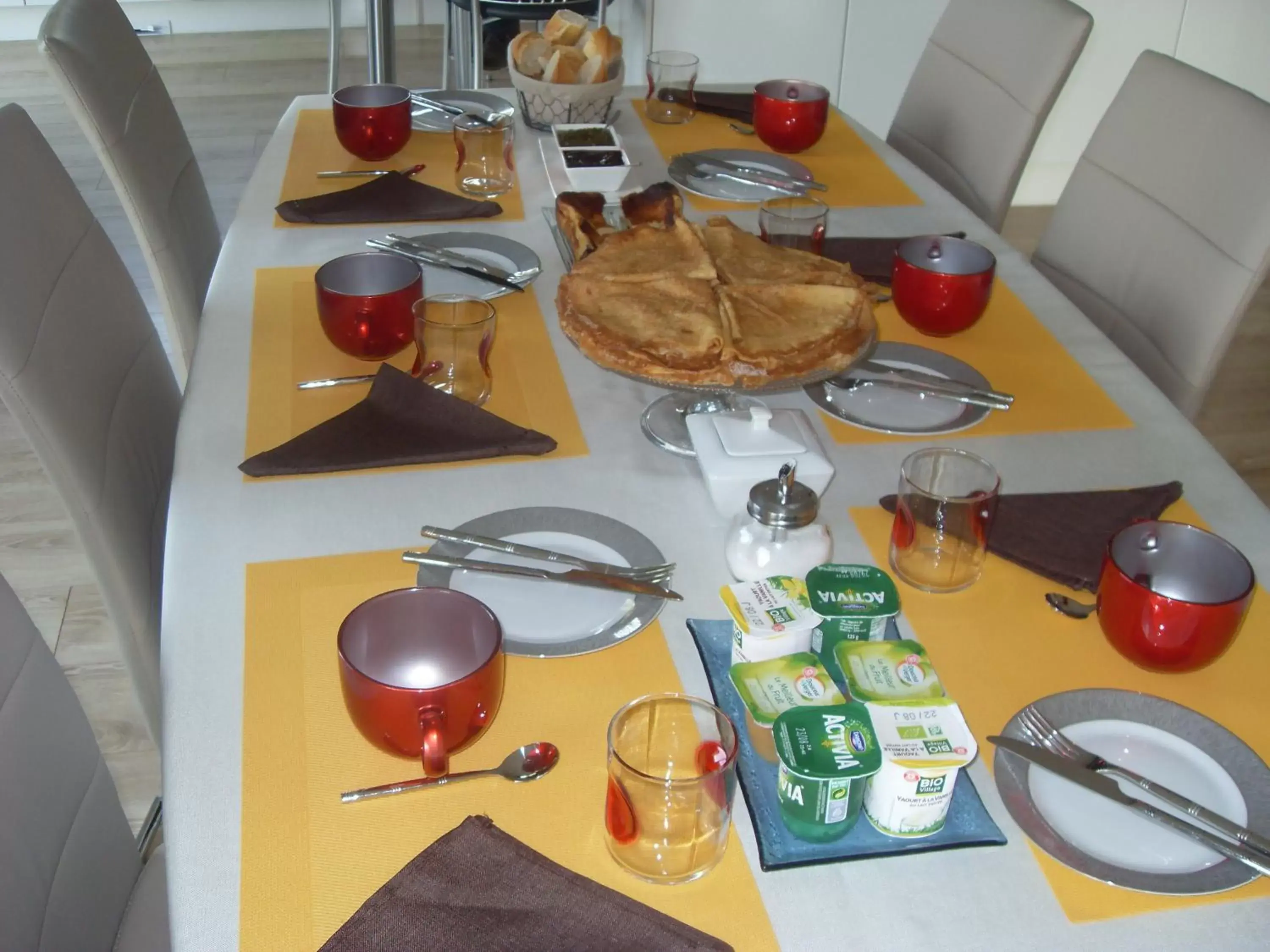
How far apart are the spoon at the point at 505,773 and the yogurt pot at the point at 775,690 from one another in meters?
0.12

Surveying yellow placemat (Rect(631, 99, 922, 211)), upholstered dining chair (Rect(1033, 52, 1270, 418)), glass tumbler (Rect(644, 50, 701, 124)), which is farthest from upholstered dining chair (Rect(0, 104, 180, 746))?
upholstered dining chair (Rect(1033, 52, 1270, 418))

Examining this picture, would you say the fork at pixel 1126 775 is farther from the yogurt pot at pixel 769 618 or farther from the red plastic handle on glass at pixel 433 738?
the red plastic handle on glass at pixel 433 738

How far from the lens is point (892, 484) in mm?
1028

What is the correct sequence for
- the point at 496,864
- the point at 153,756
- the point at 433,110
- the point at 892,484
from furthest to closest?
the point at 433,110 → the point at 153,756 → the point at 892,484 → the point at 496,864

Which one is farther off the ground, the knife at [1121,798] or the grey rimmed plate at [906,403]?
the knife at [1121,798]

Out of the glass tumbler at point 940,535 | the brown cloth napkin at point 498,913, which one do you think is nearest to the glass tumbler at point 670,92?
the glass tumbler at point 940,535

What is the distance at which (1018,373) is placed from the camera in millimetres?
1197

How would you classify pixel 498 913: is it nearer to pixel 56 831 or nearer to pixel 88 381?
Answer: pixel 56 831

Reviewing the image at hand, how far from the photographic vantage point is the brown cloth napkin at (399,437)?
100 cm

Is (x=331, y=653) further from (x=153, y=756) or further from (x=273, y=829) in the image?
(x=153, y=756)

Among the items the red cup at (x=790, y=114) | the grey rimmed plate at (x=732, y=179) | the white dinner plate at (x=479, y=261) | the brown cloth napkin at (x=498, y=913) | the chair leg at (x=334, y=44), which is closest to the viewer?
the brown cloth napkin at (x=498, y=913)

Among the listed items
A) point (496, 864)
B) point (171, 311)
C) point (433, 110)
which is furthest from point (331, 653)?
point (433, 110)

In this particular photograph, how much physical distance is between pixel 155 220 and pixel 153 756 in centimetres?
71

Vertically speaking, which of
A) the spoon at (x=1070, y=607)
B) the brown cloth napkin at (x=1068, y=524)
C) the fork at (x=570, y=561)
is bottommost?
the fork at (x=570, y=561)
